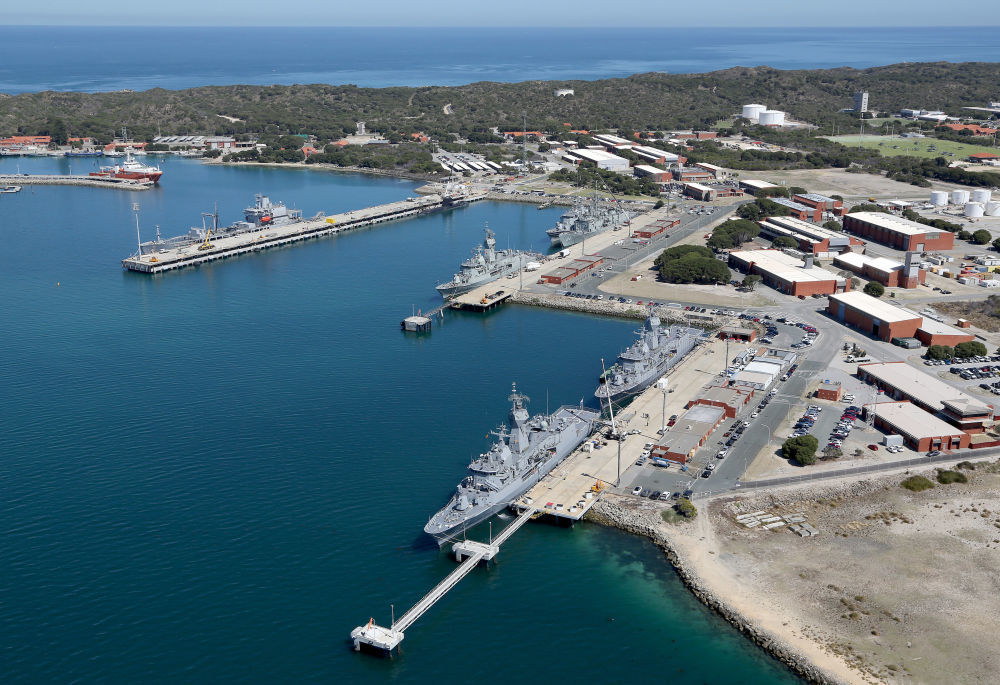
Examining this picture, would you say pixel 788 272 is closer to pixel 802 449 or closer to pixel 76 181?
A: pixel 802 449

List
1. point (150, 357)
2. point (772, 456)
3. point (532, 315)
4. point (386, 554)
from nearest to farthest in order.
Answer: point (386, 554)
point (772, 456)
point (150, 357)
point (532, 315)

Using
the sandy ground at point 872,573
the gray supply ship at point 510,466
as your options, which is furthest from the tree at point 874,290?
the gray supply ship at point 510,466

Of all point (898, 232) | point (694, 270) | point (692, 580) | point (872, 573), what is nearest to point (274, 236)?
point (694, 270)

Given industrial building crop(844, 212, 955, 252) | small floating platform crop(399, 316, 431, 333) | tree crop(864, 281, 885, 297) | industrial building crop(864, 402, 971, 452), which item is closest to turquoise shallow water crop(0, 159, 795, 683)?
small floating platform crop(399, 316, 431, 333)

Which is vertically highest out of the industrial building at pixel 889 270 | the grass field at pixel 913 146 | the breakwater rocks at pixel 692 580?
the grass field at pixel 913 146

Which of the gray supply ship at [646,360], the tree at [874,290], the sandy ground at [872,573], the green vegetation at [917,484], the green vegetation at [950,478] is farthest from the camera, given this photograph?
the tree at [874,290]

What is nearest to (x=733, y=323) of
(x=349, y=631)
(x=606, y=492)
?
(x=606, y=492)

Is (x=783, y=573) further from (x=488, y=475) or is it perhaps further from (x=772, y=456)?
(x=488, y=475)

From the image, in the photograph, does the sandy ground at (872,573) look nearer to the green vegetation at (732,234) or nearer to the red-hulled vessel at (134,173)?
the green vegetation at (732,234)
